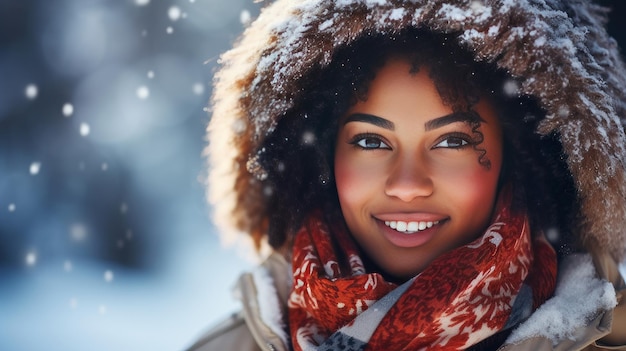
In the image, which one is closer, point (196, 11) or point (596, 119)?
point (596, 119)

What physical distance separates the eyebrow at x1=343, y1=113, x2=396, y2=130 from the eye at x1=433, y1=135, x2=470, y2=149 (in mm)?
148

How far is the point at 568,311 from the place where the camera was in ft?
5.70

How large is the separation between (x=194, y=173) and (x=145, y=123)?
0.64 metres

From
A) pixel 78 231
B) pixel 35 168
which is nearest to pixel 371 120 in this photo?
pixel 35 168

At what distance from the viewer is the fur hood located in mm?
1741

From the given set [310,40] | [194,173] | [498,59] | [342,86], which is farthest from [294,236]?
[194,173]

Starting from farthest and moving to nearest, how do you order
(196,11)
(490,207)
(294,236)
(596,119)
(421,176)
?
(196,11)
(294,236)
(490,207)
(421,176)
(596,119)

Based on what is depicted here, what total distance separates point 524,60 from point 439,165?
0.37 m

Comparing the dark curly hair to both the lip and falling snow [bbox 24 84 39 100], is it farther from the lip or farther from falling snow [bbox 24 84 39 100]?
falling snow [bbox 24 84 39 100]

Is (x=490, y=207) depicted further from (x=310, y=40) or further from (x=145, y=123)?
(x=145, y=123)

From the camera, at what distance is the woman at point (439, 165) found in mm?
1750

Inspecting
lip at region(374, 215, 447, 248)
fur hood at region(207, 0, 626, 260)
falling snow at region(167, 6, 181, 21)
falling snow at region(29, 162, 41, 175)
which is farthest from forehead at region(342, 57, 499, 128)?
falling snow at region(29, 162, 41, 175)

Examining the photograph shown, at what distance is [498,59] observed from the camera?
5.92 feet

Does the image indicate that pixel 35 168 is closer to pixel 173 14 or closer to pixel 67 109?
pixel 67 109
